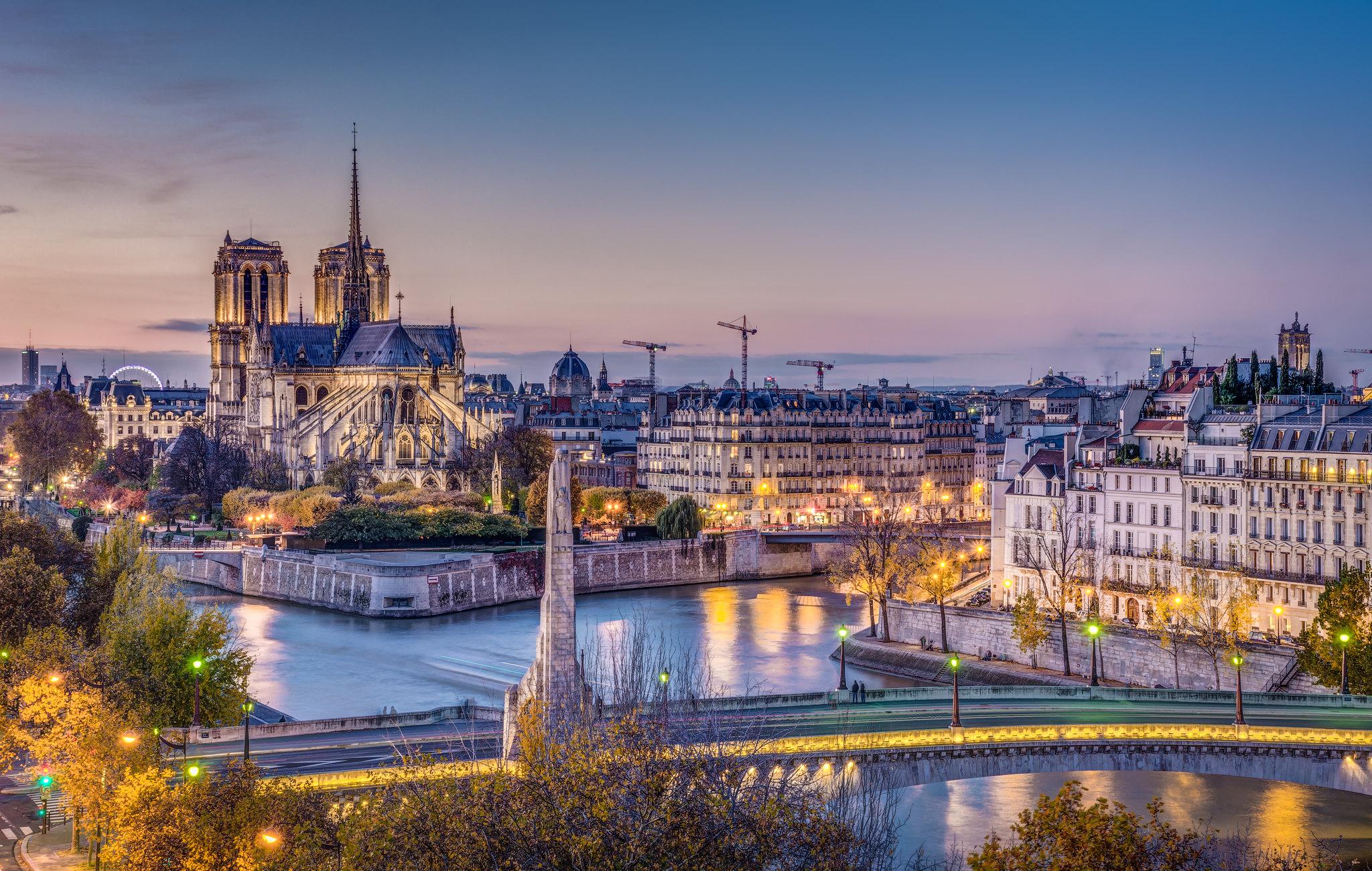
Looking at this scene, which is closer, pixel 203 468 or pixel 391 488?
pixel 391 488

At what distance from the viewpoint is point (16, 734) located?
113 ft

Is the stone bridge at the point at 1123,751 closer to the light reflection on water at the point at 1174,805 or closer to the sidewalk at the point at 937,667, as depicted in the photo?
the light reflection on water at the point at 1174,805

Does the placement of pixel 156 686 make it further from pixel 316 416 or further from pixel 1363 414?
pixel 316 416

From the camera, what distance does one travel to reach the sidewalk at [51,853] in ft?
100

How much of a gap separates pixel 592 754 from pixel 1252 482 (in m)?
34.7

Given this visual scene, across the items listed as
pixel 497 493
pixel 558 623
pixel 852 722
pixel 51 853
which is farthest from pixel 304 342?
pixel 558 623

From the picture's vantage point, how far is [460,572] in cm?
7612

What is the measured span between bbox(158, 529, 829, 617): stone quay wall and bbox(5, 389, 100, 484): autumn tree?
143ft

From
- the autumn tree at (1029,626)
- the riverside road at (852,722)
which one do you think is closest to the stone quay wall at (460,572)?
the autumn tree at (1029,626)

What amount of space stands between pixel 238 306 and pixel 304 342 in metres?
12.2

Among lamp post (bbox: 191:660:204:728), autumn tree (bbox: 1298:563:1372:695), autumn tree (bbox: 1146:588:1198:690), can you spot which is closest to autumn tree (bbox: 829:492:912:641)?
autumn tree (bbox: 1146:588:1198:690)

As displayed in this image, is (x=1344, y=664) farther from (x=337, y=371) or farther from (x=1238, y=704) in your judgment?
(x=337, y=371)

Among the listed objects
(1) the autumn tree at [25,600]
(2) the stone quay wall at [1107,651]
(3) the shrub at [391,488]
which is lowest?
(2) the stone quay wall at [1107,651]

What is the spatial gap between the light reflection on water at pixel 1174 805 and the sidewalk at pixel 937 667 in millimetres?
7606
